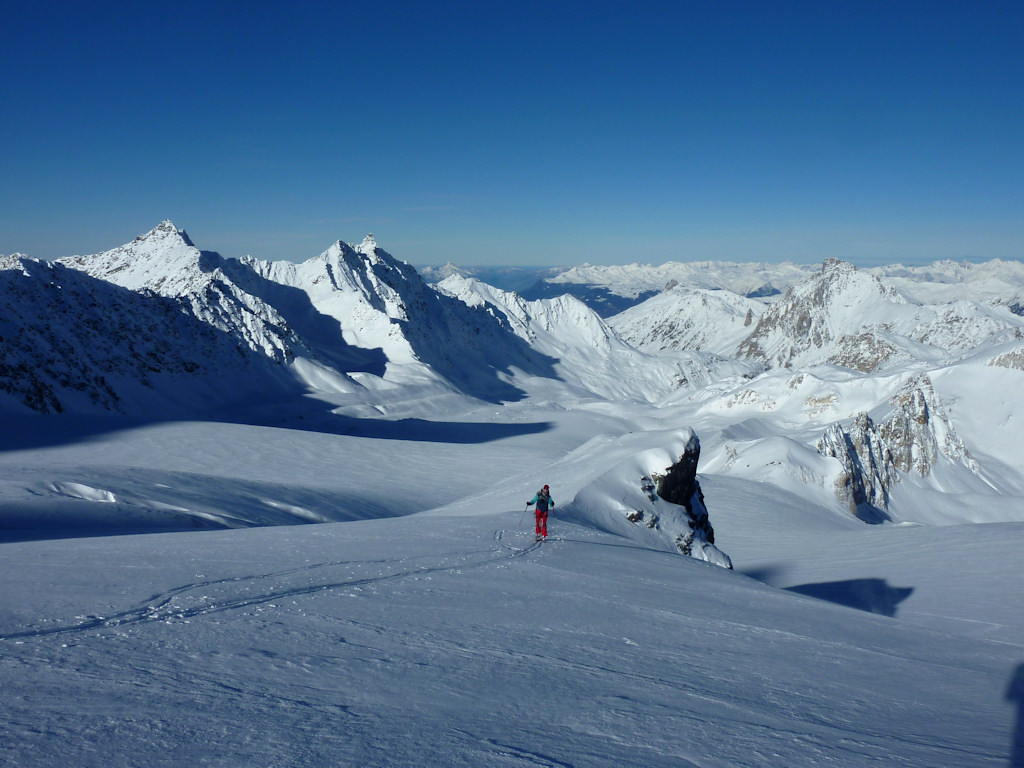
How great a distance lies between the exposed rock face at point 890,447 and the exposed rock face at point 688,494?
2649 cm

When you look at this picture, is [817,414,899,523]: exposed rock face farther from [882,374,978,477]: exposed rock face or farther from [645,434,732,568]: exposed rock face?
[645,434,732,568]: exposed rock face

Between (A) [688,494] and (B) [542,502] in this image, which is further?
(A) [688,494]

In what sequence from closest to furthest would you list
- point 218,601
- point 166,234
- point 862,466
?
1. point 218,601
2. point 862,466
3. point 166,234

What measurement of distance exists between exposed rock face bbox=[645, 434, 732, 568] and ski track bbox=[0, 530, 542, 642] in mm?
9387

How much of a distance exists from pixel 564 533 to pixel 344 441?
1080 inches

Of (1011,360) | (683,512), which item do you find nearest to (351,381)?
(683,512)

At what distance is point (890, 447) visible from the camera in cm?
6300

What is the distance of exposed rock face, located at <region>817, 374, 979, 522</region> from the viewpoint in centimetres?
4703

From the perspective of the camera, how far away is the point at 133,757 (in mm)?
3900

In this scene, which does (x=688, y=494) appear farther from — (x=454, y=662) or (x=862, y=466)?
(x=862, y=466)

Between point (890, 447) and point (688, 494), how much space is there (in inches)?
2076

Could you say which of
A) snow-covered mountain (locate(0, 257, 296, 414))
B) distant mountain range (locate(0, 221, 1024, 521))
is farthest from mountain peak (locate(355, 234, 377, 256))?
snow-covered mountain (locate(0, 257, 296, 414))

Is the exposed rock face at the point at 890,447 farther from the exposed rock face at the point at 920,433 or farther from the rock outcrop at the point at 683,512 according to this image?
the rock outcrop at the point at 683,512

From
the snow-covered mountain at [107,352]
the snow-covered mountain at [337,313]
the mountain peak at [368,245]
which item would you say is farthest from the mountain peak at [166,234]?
the mountain peak at [368,245]
